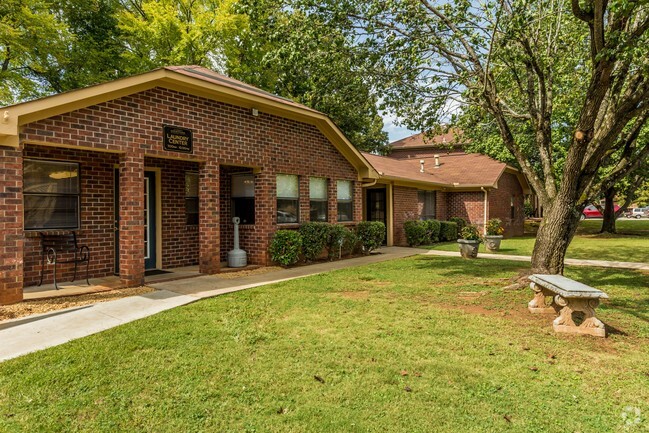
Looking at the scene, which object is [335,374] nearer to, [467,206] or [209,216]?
[209,216]

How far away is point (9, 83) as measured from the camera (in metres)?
17.9

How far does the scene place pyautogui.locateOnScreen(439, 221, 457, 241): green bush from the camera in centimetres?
1841

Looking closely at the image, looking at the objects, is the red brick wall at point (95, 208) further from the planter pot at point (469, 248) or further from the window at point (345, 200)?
the planter pot at point (469, 248)

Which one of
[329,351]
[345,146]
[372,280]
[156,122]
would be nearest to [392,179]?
[345,146]

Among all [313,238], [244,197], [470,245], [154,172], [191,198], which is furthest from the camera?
[470,245]

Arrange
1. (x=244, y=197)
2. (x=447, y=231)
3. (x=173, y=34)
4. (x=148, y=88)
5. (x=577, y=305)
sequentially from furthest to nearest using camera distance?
(x=173, y=34) < (x=447, y=231) < (x=244, y=197) < (x=148, y=88) < (x=577, y=305)

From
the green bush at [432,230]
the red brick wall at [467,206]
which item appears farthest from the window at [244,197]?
the red brick wall at [467,206]

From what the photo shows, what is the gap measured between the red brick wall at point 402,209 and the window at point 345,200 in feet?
12.3

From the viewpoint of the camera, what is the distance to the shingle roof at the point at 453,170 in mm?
17745

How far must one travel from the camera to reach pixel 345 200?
12789 mm

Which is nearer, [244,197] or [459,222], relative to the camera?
[244,197]

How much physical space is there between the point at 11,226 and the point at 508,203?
22274 millimetres

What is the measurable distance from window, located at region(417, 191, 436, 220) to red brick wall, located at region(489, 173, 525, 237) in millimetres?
3089

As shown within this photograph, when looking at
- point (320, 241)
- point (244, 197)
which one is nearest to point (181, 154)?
point (244, 197)
